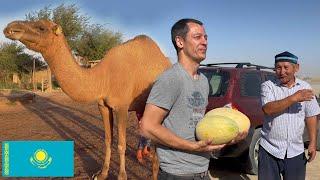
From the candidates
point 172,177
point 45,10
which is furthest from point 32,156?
point 45,10

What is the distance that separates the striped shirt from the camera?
181 inches

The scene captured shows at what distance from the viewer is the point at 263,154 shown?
15.6 ft

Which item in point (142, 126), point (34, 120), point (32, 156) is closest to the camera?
point (142, 126)

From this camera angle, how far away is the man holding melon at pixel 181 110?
305 centimetres

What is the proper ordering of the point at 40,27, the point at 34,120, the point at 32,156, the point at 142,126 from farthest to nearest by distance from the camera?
the point at 34,120
the point at 40,27
the point at 32,156
the point at 142,126

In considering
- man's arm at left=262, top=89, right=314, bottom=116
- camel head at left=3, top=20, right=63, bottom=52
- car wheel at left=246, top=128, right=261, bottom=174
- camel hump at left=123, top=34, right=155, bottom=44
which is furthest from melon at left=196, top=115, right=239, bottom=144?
camel hump at left=123, top=34, right=155, bottom=44

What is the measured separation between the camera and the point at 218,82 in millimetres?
8117

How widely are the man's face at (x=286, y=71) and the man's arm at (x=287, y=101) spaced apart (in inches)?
11.0

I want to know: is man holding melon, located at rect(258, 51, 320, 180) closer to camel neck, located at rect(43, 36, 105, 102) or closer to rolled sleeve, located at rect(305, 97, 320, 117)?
rolled sleeve, located at rect(305, 97, 320, 117)

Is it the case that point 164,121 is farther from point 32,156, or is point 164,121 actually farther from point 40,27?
point 40,27

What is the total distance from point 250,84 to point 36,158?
4.47 metres

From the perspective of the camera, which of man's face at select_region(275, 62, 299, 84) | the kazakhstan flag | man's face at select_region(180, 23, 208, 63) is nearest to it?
man's face at select_region(180, 23, 208, 63)

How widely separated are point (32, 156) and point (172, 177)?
7.74 ft

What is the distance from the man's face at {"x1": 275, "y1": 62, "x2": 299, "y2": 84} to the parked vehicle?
3.03 metres
